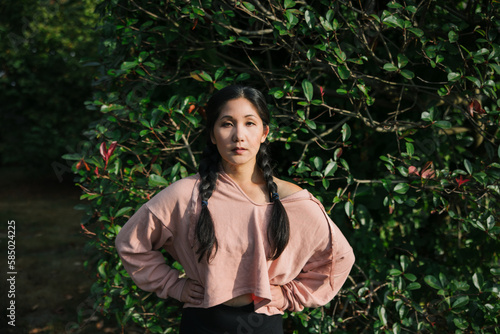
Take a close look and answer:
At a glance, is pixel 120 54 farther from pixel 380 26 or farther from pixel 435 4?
pixel 435 4

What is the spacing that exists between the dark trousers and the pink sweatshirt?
1.9 inches

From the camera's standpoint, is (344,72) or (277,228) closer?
(277,228)

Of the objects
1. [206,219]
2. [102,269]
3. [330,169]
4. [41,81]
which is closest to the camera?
[206,219]

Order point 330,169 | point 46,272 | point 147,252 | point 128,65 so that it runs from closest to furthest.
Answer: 1. point 147,252
2. point 330,169
3. point 128,65
4. point 46,272

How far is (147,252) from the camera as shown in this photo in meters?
1.80

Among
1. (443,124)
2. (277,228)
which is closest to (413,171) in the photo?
(443,124)

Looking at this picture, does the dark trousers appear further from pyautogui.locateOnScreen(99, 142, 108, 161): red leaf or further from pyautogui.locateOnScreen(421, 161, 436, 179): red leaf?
pyautogui.locateOnScreen(421, 161, 436, 179): red leaf

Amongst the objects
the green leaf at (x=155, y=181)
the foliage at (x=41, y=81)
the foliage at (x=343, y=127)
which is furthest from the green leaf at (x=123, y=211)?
the foliage at (x=41, y=81)

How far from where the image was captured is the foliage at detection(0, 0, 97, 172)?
10.3 m

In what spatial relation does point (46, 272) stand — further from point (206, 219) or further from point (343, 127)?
point (206, 219)

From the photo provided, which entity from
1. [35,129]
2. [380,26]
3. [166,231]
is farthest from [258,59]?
[35,129]

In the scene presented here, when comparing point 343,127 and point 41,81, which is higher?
point 41,81

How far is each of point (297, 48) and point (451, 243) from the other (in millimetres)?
1924

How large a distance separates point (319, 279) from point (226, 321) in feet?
1.35
